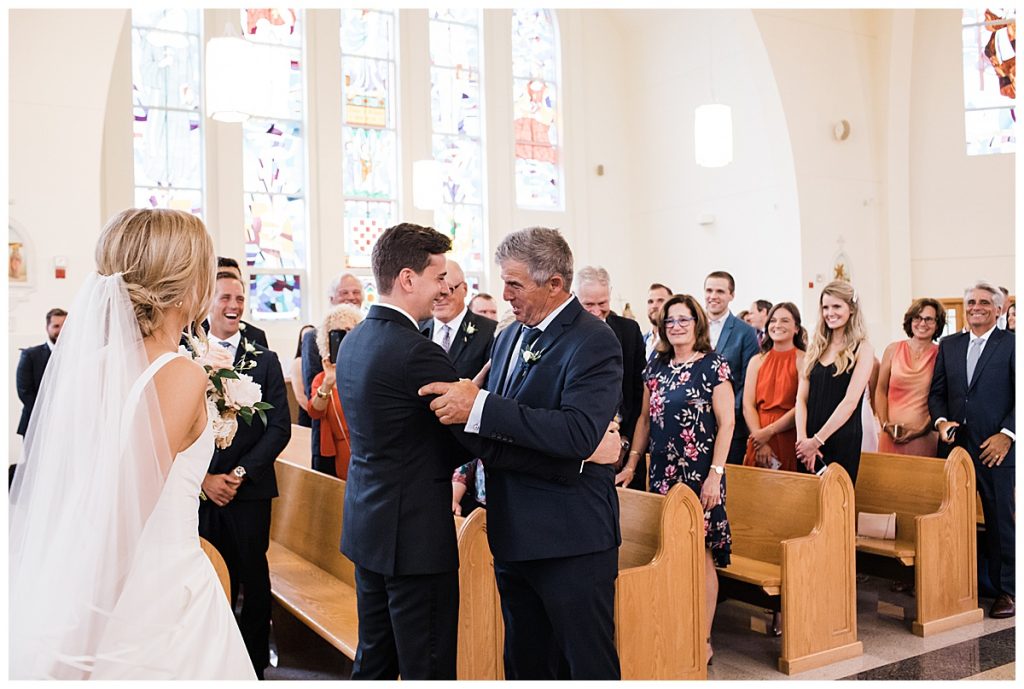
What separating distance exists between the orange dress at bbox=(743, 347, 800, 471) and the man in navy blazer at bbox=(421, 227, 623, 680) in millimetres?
2835

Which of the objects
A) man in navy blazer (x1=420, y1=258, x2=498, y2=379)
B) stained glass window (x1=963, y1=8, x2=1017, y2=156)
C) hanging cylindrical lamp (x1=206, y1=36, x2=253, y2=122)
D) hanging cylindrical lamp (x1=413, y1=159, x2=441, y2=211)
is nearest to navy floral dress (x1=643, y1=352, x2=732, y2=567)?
man in navy blazer (x1=420, y1=258, x2=498, y2=379)

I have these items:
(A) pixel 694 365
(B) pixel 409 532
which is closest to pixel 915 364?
(A) pixel 694 365

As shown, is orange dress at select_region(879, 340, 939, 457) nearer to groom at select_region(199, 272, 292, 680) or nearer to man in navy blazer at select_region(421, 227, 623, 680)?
man in navy blazer at select_region(421, 227, 623, 680)

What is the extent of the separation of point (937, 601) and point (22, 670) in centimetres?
412

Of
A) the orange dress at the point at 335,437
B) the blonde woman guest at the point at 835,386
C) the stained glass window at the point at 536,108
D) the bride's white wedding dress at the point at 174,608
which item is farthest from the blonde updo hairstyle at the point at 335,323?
the stained glass window at the point at 536,108

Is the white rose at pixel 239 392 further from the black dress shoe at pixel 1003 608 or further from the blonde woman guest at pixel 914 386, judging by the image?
the blonde woman guest at pixel 914 386

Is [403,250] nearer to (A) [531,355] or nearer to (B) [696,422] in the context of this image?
(A) [531,355]

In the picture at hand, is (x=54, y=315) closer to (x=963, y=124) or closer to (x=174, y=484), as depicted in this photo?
(x=174, y=484)

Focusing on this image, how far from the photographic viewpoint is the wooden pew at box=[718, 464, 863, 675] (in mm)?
3932

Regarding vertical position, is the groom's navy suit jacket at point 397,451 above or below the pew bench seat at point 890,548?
above

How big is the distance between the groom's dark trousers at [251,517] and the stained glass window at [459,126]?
29.7ft

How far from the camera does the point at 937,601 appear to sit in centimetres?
449

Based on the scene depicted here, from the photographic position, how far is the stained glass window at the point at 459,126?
12578 millimetres

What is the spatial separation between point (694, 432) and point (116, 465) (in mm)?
2660
